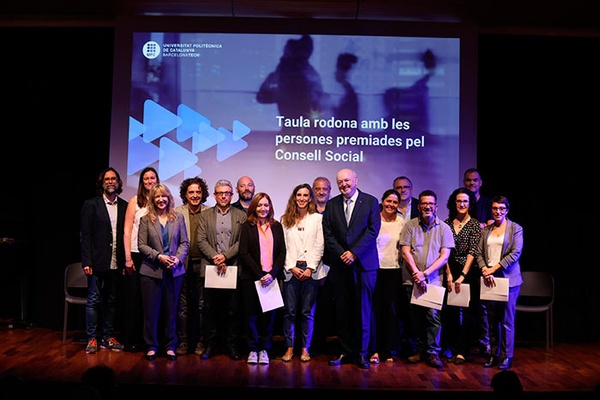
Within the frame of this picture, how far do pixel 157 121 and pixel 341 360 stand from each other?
2937mm

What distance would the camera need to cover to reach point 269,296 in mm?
5438

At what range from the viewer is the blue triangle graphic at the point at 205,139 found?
258 inches

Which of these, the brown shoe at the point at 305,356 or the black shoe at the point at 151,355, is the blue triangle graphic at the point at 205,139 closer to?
the black shoe at the point at 151,355

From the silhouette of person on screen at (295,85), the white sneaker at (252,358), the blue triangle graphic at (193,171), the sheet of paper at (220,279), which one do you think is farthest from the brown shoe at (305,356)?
the silhouette of person on screen at (295,85)

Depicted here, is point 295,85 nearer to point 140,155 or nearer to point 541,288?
point 140,155

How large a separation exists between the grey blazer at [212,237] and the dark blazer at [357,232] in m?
0.75

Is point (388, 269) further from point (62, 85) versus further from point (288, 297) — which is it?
point (62, 85)

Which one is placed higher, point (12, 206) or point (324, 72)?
point (324, 72)

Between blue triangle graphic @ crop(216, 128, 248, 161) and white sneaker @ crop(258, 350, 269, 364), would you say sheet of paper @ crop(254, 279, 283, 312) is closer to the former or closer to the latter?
white sneaker @ crop(258, 350, 269, 364)

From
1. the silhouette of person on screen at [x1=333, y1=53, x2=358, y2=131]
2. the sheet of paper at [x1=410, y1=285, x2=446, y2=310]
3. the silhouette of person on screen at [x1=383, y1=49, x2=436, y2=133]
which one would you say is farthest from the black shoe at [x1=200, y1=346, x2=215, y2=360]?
the silhouette of person on screen at [x1=383, y1=49, x2=436, y2=133]

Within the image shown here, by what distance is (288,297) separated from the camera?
5523 mm

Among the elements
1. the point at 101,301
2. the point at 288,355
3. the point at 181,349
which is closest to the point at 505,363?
the point at 288,355

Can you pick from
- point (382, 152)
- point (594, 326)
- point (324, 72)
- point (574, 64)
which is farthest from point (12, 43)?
point (594, 326)

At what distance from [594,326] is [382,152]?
9.39ft
